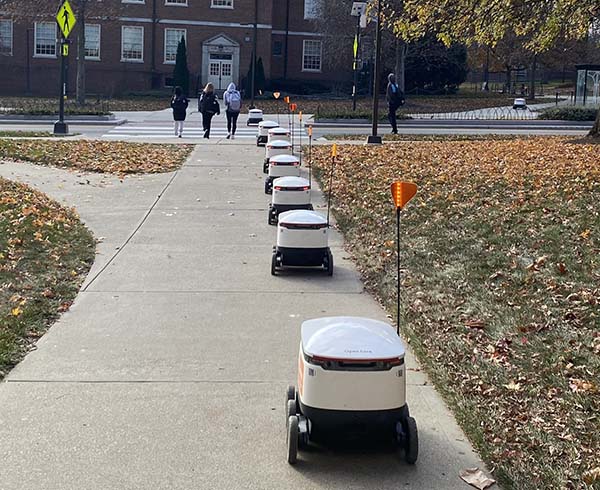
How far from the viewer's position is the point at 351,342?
5.13 meters

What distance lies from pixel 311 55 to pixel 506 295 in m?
57.3

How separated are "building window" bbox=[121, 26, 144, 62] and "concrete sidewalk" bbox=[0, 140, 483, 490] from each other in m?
50.4

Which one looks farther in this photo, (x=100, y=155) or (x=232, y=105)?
(x=232, y=105)

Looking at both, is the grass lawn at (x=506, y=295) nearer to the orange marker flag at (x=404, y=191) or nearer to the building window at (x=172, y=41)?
the orange marker flag at (x=404, y=191)

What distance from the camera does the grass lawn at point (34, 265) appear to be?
7.87 metres

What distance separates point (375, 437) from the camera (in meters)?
5.27

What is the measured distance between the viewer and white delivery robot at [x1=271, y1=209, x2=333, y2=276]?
390 inches

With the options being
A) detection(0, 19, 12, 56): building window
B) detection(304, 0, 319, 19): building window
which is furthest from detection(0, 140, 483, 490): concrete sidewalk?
detection(304, 0, 319, 19): building window

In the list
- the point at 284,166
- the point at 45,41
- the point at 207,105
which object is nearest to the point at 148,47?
the point at 45,41

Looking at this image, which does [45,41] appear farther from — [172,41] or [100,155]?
[100,155]

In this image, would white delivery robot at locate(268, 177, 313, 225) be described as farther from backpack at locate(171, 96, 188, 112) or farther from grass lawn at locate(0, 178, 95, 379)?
backpack at locate(171, 96, 188, 112)

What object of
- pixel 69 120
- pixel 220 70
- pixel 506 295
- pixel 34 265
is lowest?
pixel 34 265

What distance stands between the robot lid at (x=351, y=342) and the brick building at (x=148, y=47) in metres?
56.1

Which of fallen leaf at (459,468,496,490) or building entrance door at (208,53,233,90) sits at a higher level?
building entrance door at (208,53,233,90)
